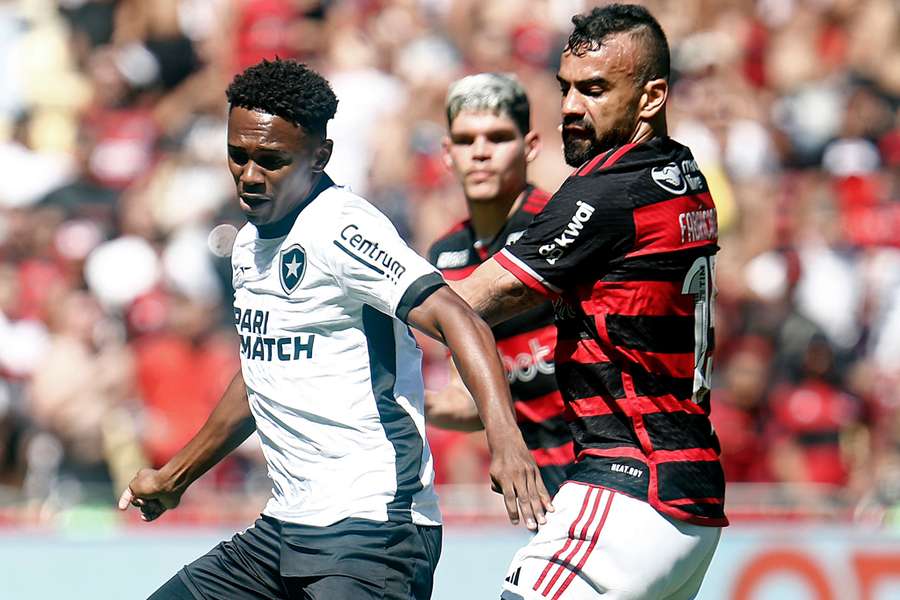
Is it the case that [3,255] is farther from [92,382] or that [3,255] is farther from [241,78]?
[241,78]

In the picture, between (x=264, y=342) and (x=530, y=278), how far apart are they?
0.87 metres

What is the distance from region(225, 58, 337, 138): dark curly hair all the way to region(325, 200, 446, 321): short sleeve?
12.5 inches

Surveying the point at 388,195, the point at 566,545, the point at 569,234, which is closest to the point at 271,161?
the point at 569,234

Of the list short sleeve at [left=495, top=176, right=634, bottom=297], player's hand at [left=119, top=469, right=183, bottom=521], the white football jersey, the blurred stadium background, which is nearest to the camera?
short sleeve at [left=495, top=176, right=634, bottom=297]

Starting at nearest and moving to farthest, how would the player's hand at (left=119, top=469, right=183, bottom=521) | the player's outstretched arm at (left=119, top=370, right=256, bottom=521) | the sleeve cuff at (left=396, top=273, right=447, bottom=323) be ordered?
the sleeve cuff at (left=396, top=273, right=447, bottom=323), the player's outstretched arm at (left=119, top=370, right=256, bottom=521), the player's hand at (left=119, top=469, right=183, bottom=521)

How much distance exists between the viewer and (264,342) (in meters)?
4.67

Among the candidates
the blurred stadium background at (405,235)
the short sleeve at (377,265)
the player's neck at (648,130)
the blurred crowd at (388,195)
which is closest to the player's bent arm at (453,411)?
the short sleeve at (377,265)

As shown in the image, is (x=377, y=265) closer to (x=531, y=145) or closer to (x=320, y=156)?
(x=320, y=156)

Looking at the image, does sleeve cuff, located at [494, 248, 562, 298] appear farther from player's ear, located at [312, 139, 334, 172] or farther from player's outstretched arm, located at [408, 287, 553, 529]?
player's ear, located at [312, 139, 334, 172]

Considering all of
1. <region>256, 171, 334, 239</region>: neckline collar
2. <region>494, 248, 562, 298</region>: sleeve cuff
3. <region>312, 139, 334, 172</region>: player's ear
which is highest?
<region>312, 139, 334, 172</region>: player's ear

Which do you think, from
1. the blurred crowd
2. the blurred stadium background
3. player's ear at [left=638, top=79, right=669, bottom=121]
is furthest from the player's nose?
the blurred crowd

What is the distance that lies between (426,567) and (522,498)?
82 cm

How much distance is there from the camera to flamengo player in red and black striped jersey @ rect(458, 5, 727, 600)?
4.38m

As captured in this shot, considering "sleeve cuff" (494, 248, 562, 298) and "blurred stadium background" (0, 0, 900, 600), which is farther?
"blurred stadium background" (0, 0, 900, 600)
